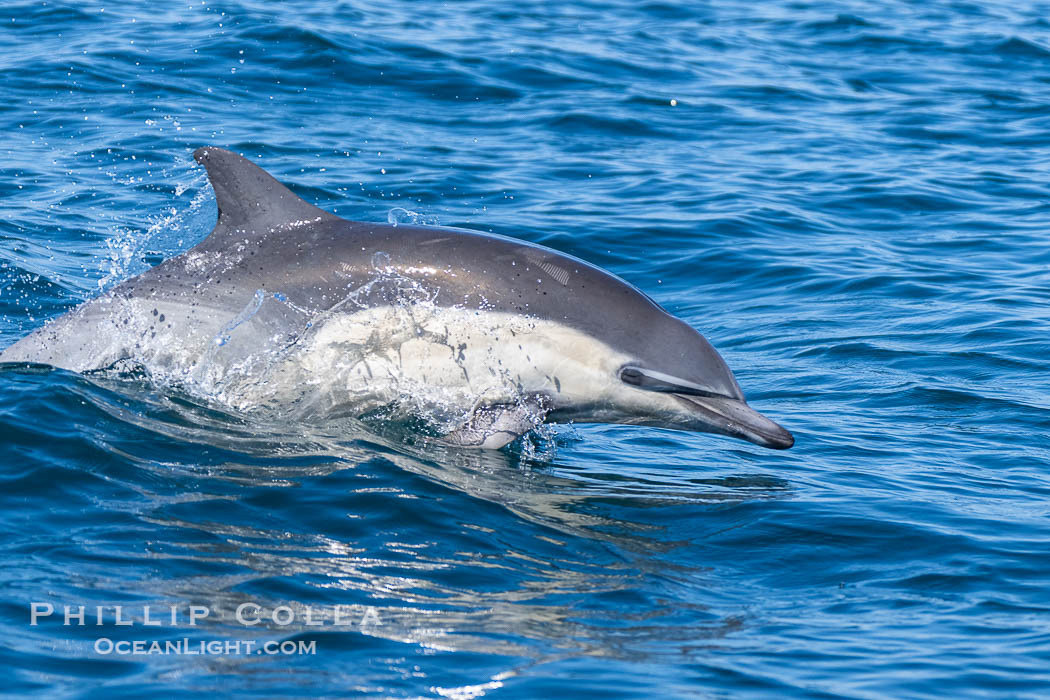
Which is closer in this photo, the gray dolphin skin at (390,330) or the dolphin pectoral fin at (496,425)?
the gray dolphin skin at (390,330)

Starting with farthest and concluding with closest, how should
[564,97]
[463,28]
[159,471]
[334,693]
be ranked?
1. [463,28]
2. [564,97]
3. [159,471]
4. [334,693]

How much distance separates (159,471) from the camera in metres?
7.11

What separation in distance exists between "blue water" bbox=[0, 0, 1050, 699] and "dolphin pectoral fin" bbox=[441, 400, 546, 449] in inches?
7.3

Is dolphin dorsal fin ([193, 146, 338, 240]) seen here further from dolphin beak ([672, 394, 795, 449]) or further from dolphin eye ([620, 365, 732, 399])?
dolphin beak ([672, 394, 795, 449])

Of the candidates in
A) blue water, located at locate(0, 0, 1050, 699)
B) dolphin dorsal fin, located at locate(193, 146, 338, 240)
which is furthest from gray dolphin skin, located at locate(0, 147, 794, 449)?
blue water, located at locate(0, 0, 1050, 699)

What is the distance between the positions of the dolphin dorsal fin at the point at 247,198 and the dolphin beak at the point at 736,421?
249cm

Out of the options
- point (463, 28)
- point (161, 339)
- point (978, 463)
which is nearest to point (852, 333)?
point (978, 463)

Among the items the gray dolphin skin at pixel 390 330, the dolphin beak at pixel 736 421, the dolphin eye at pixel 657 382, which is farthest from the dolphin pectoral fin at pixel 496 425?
the dolphin beak at pixel 736 421

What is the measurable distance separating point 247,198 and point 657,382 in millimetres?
2610

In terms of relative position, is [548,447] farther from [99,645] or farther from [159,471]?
[99,645]

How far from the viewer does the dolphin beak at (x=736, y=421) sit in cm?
800

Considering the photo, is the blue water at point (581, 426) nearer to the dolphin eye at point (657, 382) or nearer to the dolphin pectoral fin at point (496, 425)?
the dolphin pectoral fin at point (496, 425)

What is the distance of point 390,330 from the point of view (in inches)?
317

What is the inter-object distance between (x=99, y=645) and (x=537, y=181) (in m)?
10.5
